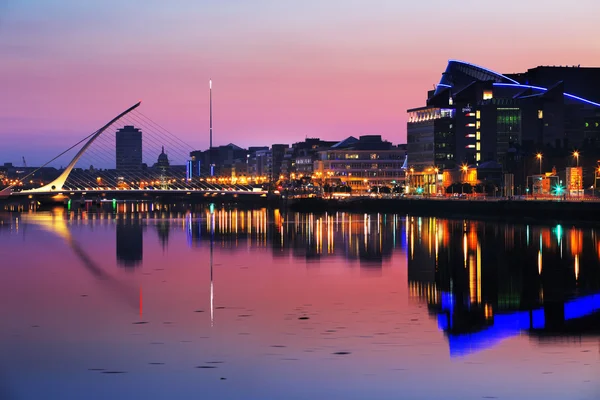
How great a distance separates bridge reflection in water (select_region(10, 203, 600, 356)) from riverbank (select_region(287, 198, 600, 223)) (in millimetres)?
4695

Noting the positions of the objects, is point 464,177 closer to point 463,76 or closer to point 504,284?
point 463,76

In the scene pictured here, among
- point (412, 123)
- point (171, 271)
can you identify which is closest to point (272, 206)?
point (412, 123)

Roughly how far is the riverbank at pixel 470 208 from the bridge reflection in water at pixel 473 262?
4.69 meters

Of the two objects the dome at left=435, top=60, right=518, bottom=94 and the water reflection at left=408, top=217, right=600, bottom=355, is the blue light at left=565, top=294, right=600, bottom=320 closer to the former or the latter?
the water reflection at left=408, top=217, right=600, bottom=355

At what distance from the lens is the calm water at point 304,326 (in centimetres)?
1722

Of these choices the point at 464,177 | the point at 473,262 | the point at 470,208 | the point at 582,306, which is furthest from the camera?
the point at 464,177

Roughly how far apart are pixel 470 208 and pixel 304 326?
76.1 metres

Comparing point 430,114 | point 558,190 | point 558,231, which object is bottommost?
point 558,231

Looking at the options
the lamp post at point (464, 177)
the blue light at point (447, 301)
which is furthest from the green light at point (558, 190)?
the blue light at point (447, 301)

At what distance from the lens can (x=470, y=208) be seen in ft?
320

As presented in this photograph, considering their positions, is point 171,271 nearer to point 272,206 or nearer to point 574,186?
point 574,186

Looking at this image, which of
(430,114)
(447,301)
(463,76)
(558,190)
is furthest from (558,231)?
(463,76)

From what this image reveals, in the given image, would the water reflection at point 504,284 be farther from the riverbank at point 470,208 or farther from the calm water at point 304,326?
the riverbank at point 470,208

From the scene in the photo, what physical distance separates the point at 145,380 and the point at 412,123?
16312 cm
